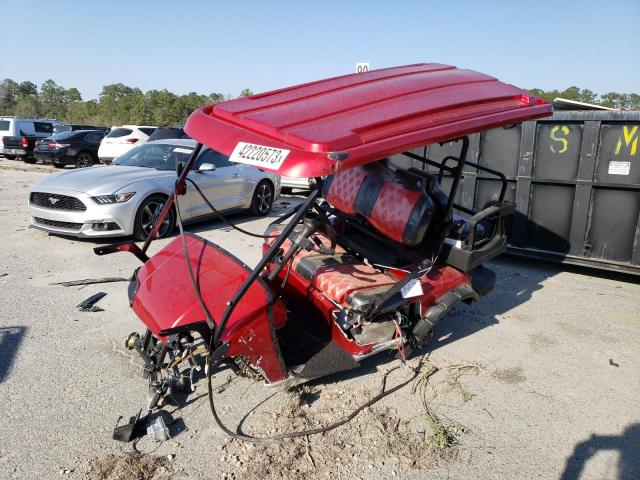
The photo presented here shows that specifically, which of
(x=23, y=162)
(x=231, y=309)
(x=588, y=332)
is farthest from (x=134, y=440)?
(x=23, y=162)

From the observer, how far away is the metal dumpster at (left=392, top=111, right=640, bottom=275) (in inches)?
232

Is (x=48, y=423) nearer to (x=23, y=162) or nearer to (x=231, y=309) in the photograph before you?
(x=231, y=309)

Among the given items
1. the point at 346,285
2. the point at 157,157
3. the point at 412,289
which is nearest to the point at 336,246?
the point at 346,285

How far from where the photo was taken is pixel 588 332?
4.88 m

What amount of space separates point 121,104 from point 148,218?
1952 inches

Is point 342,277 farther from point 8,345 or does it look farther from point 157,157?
point 157,157

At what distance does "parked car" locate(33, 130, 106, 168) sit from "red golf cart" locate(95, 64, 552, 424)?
1587cm

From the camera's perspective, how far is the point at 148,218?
7.40 meters

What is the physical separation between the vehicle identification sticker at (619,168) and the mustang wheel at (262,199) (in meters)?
6.05

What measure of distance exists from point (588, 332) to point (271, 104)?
12.7 feet

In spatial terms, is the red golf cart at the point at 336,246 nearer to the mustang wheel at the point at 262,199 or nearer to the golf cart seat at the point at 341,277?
the golf cart seat at the point at 341,277

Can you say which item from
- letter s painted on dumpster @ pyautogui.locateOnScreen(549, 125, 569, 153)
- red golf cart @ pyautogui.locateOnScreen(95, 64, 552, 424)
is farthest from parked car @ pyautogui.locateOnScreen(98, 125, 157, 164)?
red golf cart @ pyautogui.locateOnScreen(95, 64, 552, 424)

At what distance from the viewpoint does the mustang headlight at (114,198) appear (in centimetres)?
685

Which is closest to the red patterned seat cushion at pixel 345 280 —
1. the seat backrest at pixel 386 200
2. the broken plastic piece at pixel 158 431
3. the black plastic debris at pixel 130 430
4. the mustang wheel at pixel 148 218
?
the seat backrest at pixel 386 200
